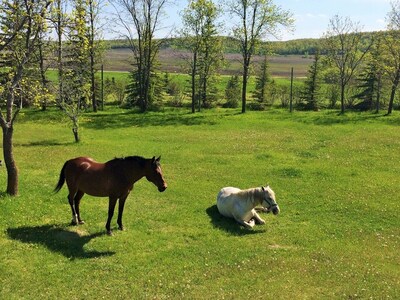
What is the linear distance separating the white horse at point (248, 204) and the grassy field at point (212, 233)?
39 centimetres

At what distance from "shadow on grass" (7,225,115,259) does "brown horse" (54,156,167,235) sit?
882 mm

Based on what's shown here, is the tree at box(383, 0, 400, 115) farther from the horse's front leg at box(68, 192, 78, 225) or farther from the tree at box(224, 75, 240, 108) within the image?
the horse's front leg at box(68, 192, 78, 225)

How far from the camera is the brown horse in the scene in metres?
12.3

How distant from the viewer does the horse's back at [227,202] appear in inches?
572

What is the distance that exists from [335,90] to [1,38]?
49945 millimetres

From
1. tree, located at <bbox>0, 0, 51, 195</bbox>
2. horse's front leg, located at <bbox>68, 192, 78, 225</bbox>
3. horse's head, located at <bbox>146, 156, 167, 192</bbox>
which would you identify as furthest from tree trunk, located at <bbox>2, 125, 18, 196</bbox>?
horse's head, located at <bbox>146, 156, 167, 192</bbox>

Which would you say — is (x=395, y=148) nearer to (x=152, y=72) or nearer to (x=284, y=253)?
(x=284, y=253)

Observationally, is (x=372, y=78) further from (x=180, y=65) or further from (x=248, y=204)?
(x=248, y=204)

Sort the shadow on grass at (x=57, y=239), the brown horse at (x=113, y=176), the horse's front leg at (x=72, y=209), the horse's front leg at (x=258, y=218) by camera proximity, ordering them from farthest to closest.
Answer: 1. the horse's front leg at (x=258, y=218)
2. the horse's front leg at (x=72, y=209)
3. the brown horse at (x=113, y=176)
4. the shadow on grass at (x=57, y=239)

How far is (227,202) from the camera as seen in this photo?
48.3 feet

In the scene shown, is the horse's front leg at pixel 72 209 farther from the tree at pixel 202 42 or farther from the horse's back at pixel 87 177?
the tree at pixel 202 42

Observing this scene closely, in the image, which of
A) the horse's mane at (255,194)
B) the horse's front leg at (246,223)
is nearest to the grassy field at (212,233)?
the horse's front leg at (246,223)

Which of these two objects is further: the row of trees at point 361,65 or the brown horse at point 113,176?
the row of trees at point 361,65

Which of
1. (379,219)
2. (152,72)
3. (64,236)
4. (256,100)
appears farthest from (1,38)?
(256,100)
